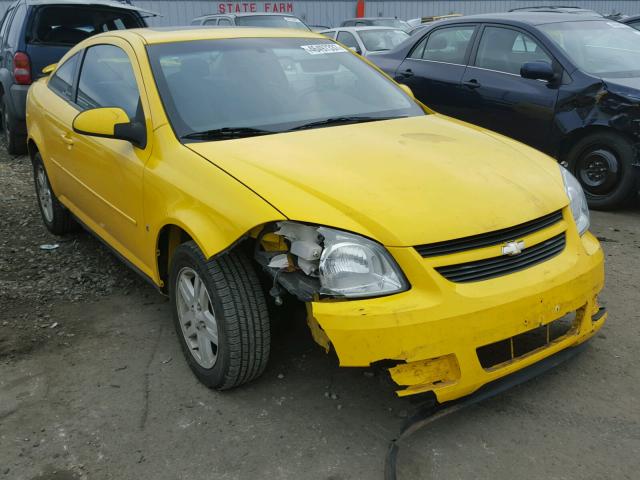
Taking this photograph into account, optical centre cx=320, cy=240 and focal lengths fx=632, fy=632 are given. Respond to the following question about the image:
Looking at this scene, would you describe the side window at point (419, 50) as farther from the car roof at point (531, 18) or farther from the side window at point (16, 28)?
the side window at point (16, 28)

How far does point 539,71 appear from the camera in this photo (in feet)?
18.0

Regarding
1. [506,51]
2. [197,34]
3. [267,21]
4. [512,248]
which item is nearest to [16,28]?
[197,34]

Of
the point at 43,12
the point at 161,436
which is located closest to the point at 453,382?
the point at 161,436

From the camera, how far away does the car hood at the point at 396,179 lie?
244cm

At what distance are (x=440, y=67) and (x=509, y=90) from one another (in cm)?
92

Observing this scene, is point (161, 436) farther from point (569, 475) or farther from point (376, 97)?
point (376, 97)

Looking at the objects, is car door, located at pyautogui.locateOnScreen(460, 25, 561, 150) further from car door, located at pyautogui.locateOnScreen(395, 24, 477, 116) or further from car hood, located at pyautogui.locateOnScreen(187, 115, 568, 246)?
car hood, located at pyautogui.locateOnScreen(187, 115, 568, 246)

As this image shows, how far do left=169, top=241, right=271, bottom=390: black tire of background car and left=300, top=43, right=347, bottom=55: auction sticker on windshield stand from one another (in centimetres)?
165

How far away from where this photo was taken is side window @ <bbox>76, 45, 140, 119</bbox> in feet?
11.5

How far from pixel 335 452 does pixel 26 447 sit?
1.27m

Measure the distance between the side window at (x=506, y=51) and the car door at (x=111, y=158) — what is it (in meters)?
3.76

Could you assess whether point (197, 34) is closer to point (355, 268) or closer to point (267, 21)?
point (355, 268)

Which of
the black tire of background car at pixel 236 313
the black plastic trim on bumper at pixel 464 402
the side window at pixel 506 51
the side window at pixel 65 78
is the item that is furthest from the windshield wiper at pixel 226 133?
the side window at pixel 506 51

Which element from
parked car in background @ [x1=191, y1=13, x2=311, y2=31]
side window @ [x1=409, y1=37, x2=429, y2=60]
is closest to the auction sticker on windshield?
side window @ [x1=409, y1=37, x2=429, y2=60]
